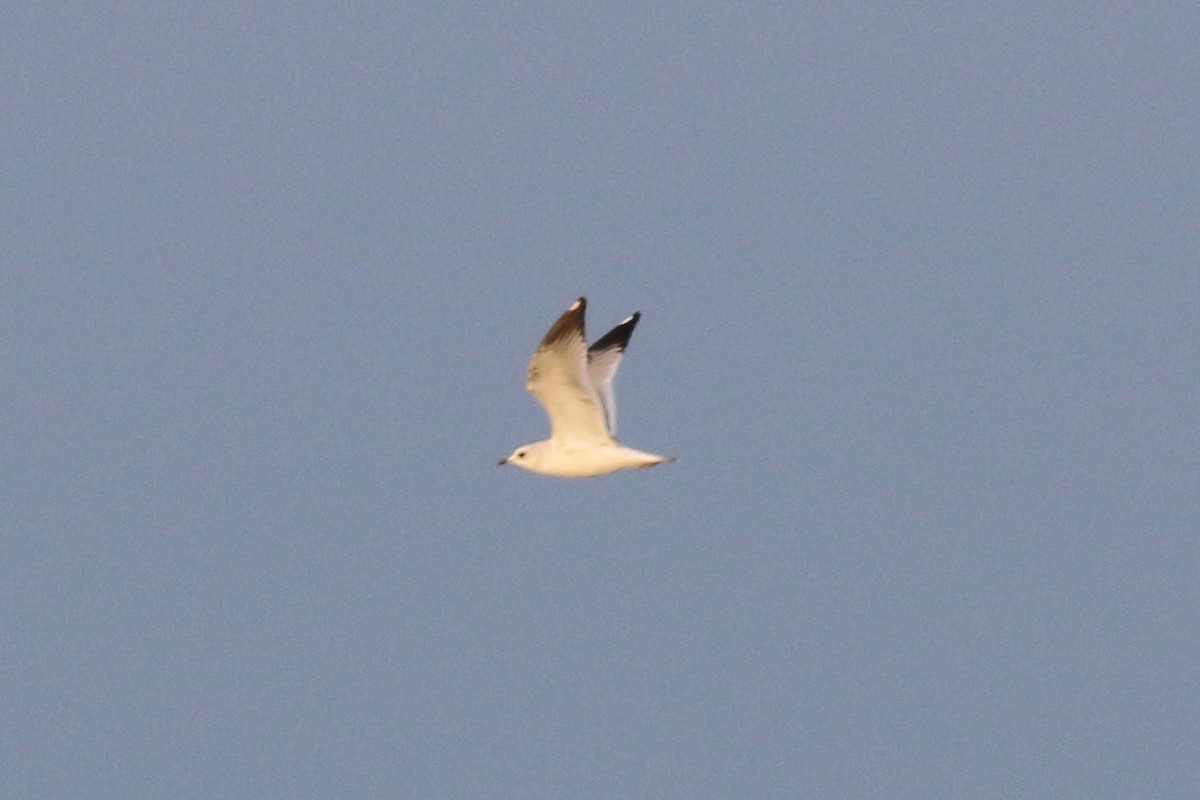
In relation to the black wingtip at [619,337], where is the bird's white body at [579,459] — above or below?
below

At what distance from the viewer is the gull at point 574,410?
23516mm

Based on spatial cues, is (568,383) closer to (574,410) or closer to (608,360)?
(574,410)

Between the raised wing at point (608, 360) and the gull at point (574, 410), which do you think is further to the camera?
the raised wing at point (608, 360)

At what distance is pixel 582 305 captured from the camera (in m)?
23.1

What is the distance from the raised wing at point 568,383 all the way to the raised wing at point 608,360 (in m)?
0.35

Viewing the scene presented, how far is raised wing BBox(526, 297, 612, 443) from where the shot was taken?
76.9ft

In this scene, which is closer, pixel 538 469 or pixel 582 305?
pixel 582 305

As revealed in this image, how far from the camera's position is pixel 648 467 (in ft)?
78.5

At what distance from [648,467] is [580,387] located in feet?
2.79

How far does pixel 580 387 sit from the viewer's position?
942 inches

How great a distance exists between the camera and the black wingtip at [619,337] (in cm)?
2581

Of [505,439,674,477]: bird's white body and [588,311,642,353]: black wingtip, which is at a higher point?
[588,311,642,353]: black wingtip

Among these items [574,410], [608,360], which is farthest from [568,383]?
[608,360]

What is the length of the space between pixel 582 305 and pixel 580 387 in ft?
3.51
